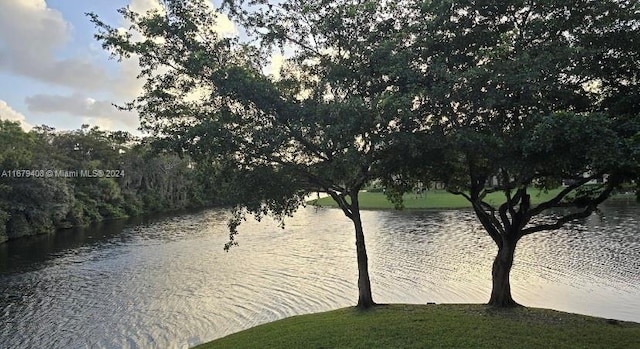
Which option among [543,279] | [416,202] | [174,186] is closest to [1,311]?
[543,279]

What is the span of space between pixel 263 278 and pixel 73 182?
1774 inches

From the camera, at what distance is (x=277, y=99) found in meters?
12.9

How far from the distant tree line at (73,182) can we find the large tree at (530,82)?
19021 mm

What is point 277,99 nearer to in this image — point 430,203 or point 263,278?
point 263,278

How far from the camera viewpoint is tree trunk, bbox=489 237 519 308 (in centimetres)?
1435

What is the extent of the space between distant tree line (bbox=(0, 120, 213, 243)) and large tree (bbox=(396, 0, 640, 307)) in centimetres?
1902

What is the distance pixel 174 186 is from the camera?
84.9m

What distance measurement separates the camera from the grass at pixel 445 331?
10.7m

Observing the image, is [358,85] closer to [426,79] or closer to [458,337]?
[426,79]

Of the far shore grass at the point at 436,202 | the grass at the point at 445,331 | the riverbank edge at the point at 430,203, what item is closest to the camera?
the grass at the point at 445,331

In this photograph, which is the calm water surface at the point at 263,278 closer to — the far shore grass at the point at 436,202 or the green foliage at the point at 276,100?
the green foliage at the point at 276,100

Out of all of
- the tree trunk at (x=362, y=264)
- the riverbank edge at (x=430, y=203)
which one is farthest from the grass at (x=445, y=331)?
the riverbank edge at (x=430, y=203)

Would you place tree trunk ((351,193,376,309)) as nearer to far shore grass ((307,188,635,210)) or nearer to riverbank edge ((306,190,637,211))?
riverbank edge ((306,190,637,211))

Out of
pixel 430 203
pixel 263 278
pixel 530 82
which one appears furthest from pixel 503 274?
pixel 430 203
